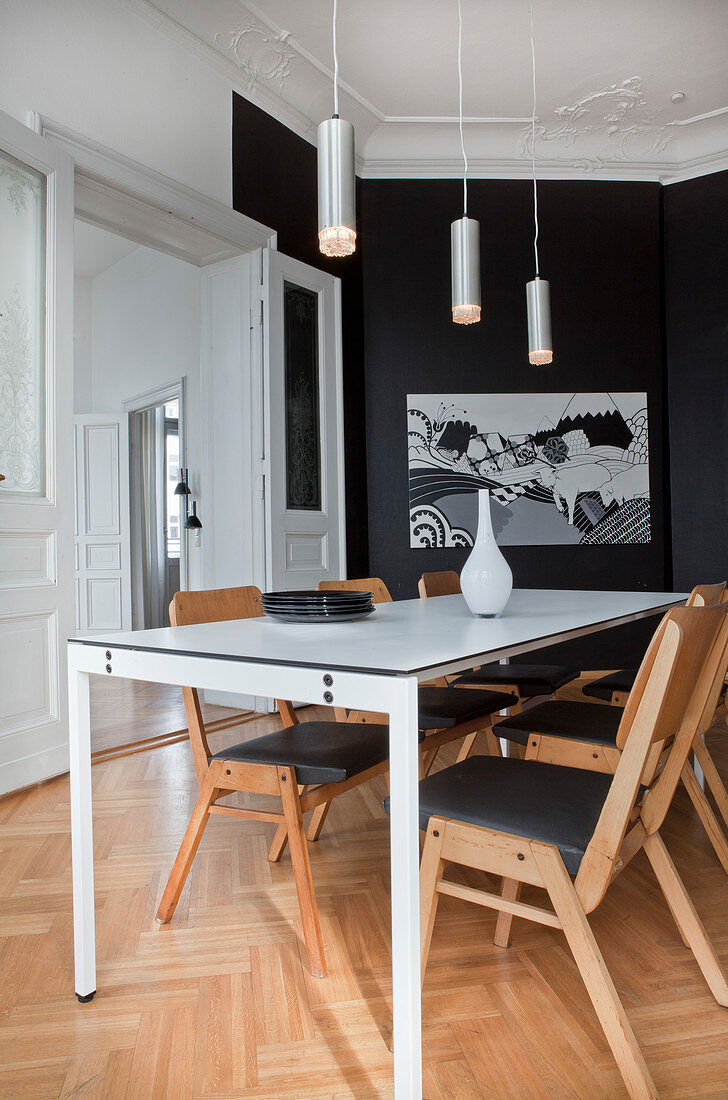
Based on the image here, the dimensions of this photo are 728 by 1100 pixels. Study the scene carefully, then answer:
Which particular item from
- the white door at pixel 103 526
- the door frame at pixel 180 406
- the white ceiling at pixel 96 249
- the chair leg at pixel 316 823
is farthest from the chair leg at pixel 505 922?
the white ceiling at pixel 96 249

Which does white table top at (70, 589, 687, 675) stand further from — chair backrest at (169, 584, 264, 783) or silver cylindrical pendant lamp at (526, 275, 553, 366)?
silver cylindrical pendant lamp at (526, 275, 553, 366)

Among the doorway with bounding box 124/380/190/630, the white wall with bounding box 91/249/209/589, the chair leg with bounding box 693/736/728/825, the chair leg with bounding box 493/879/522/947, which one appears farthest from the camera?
the doorway with bounding box 124/380/190/630

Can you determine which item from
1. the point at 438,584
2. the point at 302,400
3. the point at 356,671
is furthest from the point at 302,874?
the point at 302,400

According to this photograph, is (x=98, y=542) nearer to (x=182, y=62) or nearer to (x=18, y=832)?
(x=182, y=62)

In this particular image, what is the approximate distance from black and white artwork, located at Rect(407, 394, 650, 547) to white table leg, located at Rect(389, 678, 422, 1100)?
404 centimetres

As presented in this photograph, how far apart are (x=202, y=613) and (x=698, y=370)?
4512 millimetres

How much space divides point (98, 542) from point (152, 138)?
13.6 ft

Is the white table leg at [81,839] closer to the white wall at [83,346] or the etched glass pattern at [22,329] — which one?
the etched glass pattern at [22,329]

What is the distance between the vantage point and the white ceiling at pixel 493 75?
13.4 ft

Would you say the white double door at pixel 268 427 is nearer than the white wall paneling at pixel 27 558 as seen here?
No

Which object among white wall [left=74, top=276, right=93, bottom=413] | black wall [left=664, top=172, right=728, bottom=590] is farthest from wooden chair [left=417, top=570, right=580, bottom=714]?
white wall [left=74, top=276, right=93, bottom=413]

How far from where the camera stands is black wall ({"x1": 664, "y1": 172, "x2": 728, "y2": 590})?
5.25m

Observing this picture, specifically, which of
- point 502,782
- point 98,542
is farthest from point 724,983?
point 98,542

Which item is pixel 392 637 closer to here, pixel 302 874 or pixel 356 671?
pixel 356 671
